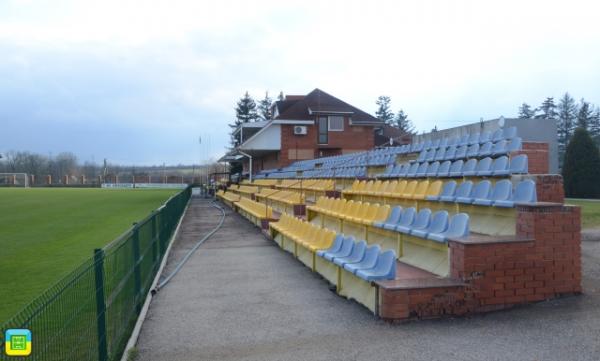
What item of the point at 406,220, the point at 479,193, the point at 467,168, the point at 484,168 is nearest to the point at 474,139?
the point at 467,168

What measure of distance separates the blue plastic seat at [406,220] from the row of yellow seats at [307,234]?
3.45ft

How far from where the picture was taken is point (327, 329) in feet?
16.2

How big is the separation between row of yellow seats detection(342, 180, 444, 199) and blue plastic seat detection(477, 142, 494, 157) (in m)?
1.26

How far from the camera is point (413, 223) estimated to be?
22.2 ft

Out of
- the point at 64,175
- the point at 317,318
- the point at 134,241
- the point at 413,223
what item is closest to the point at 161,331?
the point at 134,241

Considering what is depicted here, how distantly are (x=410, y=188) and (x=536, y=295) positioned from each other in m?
3.65

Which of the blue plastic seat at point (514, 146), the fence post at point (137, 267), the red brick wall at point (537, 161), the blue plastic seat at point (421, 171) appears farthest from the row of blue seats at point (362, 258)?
the red brick wall at point (537, 161)

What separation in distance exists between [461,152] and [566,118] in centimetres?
5840

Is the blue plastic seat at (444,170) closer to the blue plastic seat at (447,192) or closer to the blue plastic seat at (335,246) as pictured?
the blue plastic seat at (447,192)

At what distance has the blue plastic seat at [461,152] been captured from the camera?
9599 millimetres

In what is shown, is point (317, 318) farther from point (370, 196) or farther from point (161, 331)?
point (370, 196)

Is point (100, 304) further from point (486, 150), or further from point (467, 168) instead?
point (486, 150)

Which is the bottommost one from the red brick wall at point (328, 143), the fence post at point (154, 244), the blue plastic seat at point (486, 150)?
the fence post at point (154, 244)

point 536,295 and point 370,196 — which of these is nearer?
point 536,295
